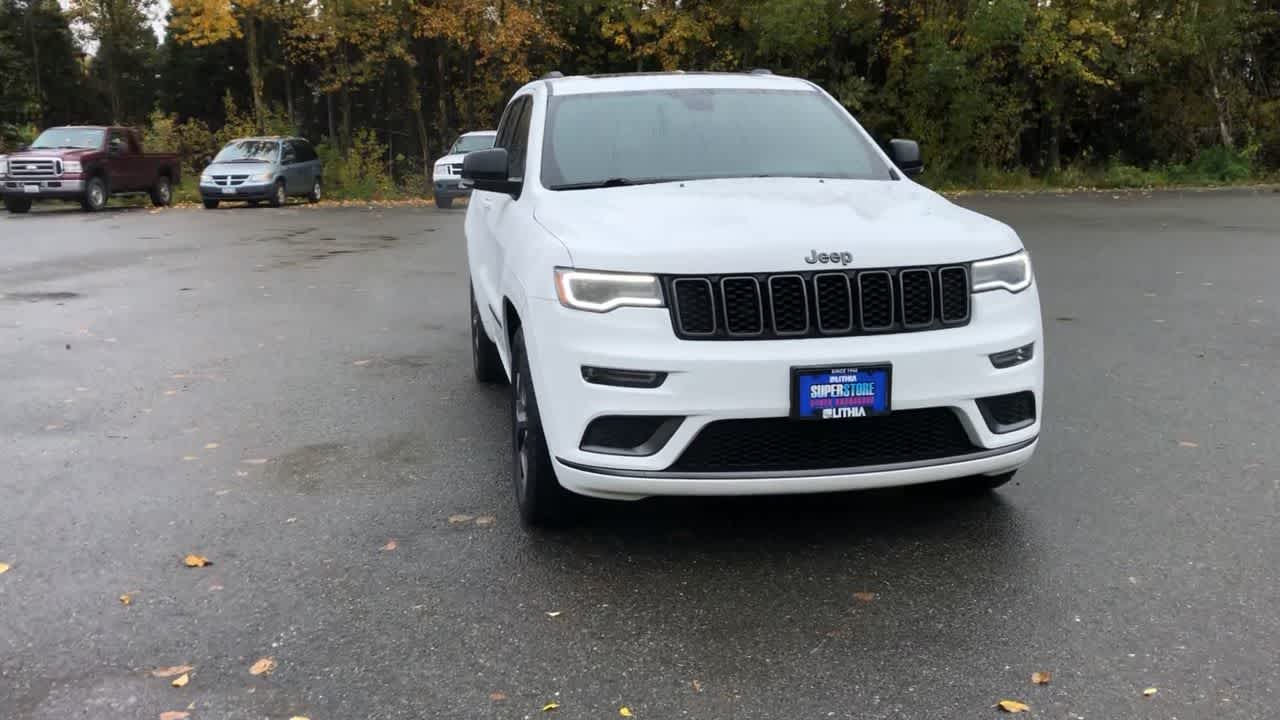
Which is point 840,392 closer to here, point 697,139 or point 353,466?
point 697,139

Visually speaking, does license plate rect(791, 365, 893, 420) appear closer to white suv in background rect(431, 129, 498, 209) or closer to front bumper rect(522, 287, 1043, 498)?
front bumper rect(522, 287, 1043, 498)

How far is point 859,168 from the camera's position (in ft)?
19.0

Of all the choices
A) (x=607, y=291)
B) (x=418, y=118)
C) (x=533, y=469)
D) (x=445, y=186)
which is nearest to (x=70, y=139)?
(x=445, y=186)

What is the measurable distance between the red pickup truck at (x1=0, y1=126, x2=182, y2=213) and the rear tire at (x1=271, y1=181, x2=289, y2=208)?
3.20m

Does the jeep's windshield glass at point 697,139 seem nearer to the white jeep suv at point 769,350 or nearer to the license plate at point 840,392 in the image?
the white jeep suv at point 769,350

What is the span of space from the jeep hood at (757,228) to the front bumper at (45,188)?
2491cm

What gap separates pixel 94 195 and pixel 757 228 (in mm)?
26530

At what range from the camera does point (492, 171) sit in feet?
18.8

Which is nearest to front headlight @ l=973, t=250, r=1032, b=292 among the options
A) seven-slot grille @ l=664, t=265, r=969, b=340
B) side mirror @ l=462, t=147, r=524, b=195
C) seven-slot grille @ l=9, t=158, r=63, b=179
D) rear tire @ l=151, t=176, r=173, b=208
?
seven-slot grille @ l=664, t=265, r=969, b=340

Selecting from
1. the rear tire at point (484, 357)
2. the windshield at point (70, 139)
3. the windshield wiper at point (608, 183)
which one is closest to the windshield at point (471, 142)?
the windshield at point (70, 139)

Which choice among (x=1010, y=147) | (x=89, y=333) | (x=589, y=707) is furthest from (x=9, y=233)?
(x=1010, y=147)

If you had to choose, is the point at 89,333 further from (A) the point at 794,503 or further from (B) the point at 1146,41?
(B) the point at 1146,41

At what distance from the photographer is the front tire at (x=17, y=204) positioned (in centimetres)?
2739

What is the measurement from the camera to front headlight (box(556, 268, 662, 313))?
421cm
